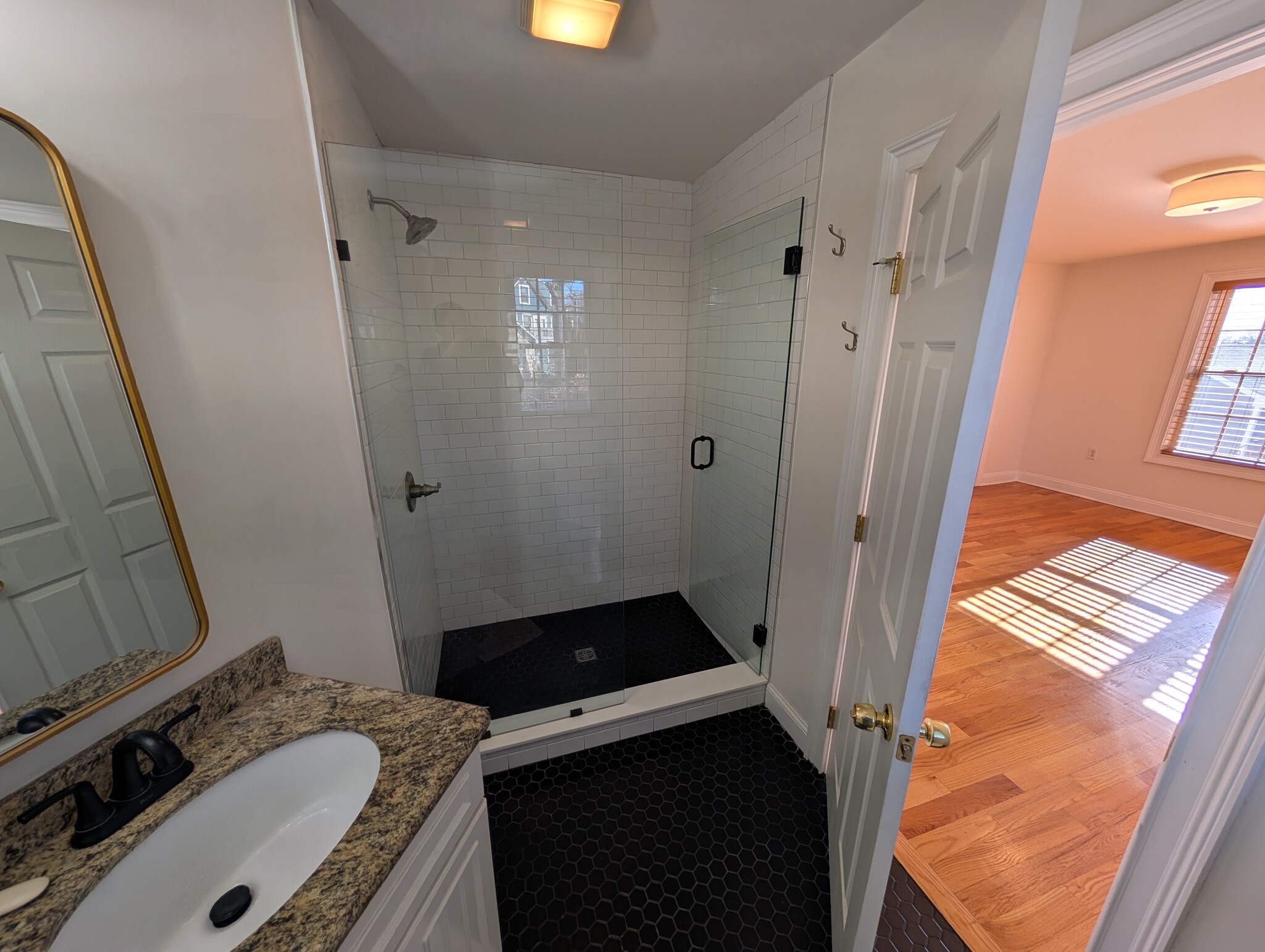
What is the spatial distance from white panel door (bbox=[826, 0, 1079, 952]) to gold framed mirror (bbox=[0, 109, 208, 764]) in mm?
1343

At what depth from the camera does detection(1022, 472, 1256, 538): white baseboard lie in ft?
12.6

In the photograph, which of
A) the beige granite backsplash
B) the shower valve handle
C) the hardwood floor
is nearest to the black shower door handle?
the shower valve handle

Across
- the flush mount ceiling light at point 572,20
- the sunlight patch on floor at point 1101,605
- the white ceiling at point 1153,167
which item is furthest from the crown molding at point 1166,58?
the sunlight patch on floor at point 1101,605

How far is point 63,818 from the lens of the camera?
0.69m

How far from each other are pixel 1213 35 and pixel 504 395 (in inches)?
88.4

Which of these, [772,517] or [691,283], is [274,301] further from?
[691,283]

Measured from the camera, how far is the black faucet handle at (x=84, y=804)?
0.67 metres

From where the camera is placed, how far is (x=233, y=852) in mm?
798

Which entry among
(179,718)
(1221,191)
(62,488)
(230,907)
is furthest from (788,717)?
(1221,191)

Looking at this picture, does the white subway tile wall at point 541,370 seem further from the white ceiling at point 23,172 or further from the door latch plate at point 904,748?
the door latch plate at point 904,748

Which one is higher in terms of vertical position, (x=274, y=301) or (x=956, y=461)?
(x=274, y=301)

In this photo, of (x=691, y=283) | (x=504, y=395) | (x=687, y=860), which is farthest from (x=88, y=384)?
(x=691, y=283)

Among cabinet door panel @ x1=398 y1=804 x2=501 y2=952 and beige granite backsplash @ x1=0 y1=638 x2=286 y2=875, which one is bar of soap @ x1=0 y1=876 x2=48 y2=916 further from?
cabinet door panel @ x1=398 y1=804 x2=501 y2=952

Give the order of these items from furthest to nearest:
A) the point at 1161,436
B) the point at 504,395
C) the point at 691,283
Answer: the point at 1161,436 < the point at 691,283 < the point at 504,395
